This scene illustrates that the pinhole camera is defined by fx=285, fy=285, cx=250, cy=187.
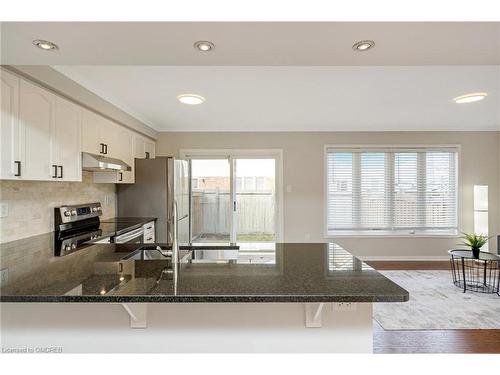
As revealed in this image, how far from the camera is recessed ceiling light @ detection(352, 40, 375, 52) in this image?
152 centimetres

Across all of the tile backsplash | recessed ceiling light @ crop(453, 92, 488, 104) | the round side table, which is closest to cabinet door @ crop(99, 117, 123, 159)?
the tile backsplash

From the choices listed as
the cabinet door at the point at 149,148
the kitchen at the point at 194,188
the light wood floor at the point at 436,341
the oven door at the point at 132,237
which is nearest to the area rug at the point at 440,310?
the light wood floor at the point at 436,341

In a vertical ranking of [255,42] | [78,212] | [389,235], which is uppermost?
[255,42]

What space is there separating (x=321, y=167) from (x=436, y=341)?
327 centimetres

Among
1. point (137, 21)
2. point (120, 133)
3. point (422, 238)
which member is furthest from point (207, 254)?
point (422, 238)

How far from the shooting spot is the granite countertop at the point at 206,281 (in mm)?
1069

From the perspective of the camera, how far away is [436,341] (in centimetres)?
250

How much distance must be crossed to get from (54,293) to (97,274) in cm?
25

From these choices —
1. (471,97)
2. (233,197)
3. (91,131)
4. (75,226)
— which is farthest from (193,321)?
(233,197)

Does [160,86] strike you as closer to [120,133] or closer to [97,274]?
[120,133]

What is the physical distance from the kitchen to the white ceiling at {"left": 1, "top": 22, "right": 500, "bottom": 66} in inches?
0.6

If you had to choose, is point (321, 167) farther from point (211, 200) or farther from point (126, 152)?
point (126, 152)

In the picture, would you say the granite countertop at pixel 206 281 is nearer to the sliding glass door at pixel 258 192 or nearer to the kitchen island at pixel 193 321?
the kitchen island at pixel 193 321

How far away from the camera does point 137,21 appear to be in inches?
52.4
